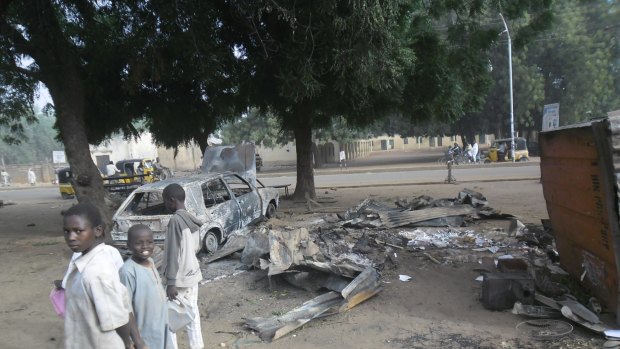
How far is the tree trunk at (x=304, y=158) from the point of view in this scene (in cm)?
1365

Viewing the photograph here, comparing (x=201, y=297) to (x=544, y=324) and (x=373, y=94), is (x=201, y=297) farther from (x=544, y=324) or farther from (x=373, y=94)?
(x=373, y=94)

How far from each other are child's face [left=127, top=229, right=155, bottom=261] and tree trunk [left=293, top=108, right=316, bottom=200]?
10.8 m

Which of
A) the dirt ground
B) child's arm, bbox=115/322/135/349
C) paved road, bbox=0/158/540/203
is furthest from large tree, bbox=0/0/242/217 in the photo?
paved road, bbox=0/158/540/203

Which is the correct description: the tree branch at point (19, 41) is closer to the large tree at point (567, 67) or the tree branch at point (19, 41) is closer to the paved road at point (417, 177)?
the paved road at point (417, 177)

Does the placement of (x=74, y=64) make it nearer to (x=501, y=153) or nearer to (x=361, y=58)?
(x=361, y=58)

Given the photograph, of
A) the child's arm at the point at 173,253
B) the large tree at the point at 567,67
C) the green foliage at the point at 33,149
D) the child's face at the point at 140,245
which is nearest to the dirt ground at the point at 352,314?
the child's arm at the point at 173,253

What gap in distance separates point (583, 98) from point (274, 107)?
29.8 m

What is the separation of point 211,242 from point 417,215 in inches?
150

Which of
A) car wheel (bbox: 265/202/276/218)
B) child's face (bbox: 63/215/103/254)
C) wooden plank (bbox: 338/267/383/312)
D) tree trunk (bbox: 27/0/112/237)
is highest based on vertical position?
tree trunk (bbox: 27/0/112/237)

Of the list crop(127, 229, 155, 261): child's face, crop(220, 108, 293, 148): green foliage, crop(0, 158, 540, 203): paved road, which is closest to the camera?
crop(127, 229, 155, 261): child's face

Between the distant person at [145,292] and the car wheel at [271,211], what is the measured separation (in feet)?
24.1

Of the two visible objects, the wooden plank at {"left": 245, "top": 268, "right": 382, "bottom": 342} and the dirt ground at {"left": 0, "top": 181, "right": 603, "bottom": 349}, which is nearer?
the dirt ground at {"left": 0, "top": 181, "right": 603, "bottom": 349}

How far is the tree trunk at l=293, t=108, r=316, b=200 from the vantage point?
Result: 13648 millimetres

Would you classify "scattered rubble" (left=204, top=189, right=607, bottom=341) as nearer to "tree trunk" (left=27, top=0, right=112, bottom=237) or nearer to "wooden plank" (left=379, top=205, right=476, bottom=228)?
"wooden plank" (left=379, top=205, right=476, bottom=228)
